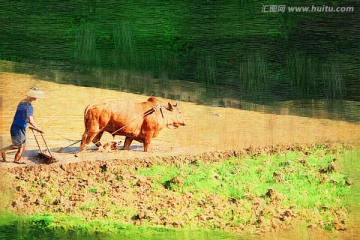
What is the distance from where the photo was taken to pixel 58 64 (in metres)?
7.19

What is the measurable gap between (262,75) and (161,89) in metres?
0.87

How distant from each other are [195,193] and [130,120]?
2.74 feet

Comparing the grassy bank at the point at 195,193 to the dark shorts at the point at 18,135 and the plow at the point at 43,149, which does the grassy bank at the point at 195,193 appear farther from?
the dark shorts at the point at 18,135

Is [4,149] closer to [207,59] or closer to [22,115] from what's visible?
[22,115]

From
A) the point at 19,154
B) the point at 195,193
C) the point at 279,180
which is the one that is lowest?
the point at 195,193

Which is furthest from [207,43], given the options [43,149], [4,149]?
[4,149]

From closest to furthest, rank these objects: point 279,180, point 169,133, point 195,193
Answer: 1. point 195,193
2. point 279,180
3. point 169,133

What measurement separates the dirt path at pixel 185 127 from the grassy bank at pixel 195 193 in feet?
0.27

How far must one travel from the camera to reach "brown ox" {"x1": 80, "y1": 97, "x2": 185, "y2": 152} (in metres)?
7.10

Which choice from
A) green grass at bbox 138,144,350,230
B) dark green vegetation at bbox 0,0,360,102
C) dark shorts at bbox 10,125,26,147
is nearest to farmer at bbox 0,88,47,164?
dark shorts at bbox 10,125,26,147

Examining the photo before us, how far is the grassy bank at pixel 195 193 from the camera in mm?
6840

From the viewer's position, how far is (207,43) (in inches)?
283

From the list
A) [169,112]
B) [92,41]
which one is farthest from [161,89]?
[92,41]

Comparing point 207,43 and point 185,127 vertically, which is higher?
point 207,43
